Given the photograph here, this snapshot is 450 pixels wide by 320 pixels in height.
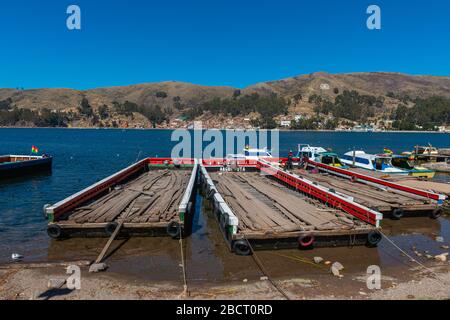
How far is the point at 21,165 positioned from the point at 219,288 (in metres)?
35.0

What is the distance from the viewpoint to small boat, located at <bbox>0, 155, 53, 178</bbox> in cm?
3528

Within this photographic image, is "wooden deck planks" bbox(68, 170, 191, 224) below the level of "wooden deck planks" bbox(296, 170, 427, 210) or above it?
above

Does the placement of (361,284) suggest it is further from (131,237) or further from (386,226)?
(131,237)

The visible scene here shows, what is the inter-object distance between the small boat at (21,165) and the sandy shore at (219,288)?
2825 cm

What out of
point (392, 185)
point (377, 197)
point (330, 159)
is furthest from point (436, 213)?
point (330, 159)

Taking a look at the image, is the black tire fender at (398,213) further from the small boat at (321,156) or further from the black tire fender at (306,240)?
the small boat at (321,156)

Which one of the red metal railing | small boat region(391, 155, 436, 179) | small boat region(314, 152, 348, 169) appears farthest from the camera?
small boat region(314, 152, 348, 169)

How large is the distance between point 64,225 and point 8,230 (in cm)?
609

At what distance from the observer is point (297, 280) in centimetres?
1105

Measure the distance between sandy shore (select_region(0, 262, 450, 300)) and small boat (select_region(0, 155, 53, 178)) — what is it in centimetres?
2825

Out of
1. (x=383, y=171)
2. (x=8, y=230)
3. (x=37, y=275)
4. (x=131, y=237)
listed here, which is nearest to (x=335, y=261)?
(x=131, y=237)

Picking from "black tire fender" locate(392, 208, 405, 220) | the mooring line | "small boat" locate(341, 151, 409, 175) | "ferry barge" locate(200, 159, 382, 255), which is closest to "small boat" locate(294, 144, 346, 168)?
"small boat" locate(341, 151, 409, 175)

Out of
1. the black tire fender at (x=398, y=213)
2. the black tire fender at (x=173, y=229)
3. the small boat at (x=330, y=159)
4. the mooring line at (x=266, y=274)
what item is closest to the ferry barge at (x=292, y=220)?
the mooring line at (x=266, y=274)

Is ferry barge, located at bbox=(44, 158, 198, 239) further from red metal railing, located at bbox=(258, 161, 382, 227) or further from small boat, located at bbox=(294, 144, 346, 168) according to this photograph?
small boat, located at bbox=(294, 144, 346, 168)
